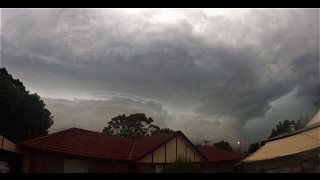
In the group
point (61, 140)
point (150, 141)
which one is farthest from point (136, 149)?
point (61, 140)

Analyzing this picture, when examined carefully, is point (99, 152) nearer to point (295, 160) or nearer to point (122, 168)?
point (122, 168)

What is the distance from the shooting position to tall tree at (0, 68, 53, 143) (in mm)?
16641

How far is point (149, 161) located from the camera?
14797 mm

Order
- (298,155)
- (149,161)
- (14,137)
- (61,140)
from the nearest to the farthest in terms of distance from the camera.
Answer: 1. (298,155)
2. (61,140)
3. (149,161)
4. (14,137)

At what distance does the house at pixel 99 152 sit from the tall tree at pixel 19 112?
3890 millimetres

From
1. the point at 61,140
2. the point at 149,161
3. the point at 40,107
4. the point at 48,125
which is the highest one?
the point at 40,107

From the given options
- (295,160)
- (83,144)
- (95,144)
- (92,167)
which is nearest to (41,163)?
(92,167)

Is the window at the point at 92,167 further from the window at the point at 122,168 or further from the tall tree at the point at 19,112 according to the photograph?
the tall tree at the point at 19,112

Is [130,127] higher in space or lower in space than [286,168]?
higher

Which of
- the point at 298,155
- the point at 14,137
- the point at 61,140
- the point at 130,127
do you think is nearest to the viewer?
the point at 298,155

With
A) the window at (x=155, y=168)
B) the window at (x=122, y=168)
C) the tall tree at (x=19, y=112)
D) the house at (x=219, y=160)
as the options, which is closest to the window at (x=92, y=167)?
the window at (x=122, y=168)

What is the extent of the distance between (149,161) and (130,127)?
24.1 ft

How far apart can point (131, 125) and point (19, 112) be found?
7.79m

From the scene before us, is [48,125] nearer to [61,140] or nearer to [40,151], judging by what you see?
[61,140]
